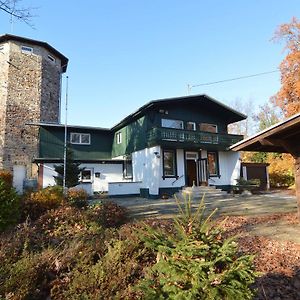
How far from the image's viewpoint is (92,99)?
62.3ft

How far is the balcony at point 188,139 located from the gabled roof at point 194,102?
1.86 meters

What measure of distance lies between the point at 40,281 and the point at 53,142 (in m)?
19.0

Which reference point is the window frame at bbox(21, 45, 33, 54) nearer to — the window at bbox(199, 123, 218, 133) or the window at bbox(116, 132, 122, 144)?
the window at bbox(116, 132, 122, 144)

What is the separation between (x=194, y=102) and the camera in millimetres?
20562

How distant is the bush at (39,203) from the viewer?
780 centimetres

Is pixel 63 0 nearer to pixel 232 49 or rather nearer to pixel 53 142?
pixel 232 49

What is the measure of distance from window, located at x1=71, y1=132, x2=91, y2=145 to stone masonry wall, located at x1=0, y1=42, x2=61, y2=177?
491 centimetres

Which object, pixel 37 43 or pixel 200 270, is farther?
pixel 37 43

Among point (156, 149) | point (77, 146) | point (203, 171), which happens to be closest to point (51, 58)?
point (77, 146)

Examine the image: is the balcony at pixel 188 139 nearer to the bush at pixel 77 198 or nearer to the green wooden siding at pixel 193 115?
the green wooden siding at pixel 193 115

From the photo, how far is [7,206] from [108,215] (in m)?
2.69

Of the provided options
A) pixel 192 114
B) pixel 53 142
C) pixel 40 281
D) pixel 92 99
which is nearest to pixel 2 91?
pixel 53 142

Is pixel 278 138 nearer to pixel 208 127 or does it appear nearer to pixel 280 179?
pixel 208 127

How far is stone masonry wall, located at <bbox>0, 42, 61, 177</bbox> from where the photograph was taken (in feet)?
76.9
